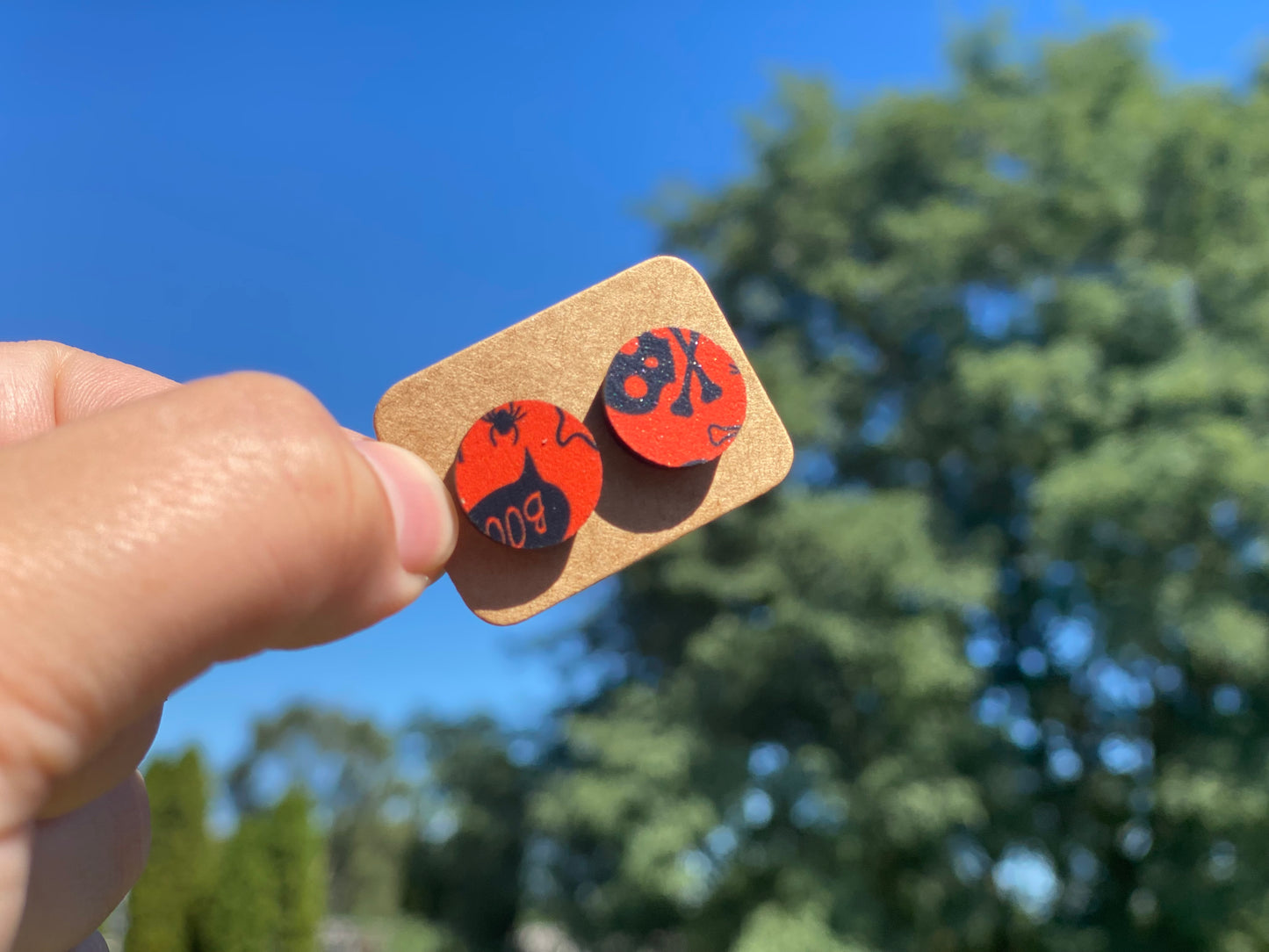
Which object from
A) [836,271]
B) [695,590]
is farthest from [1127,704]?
[836,271]

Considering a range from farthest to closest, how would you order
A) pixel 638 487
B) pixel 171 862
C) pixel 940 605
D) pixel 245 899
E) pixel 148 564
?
1. pixel 245 899
2. pixel 171 862
3. pixel 940 605
4. pixel 638 487
5. pixel 148 564

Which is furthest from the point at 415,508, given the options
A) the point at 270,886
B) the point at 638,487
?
the point at 270,886

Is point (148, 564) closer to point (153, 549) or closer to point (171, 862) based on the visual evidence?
point (153, 549)

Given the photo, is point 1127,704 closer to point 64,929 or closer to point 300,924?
point 300,924

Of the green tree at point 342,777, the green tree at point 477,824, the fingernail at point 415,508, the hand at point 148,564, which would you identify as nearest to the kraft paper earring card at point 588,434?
the fingernail at point 415,508

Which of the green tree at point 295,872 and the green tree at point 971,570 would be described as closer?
the green tree at point 971,570

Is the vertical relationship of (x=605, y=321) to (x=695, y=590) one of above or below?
above

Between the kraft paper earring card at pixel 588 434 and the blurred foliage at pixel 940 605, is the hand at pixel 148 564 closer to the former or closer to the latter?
the kraft paper earring card at pixel 588 434
